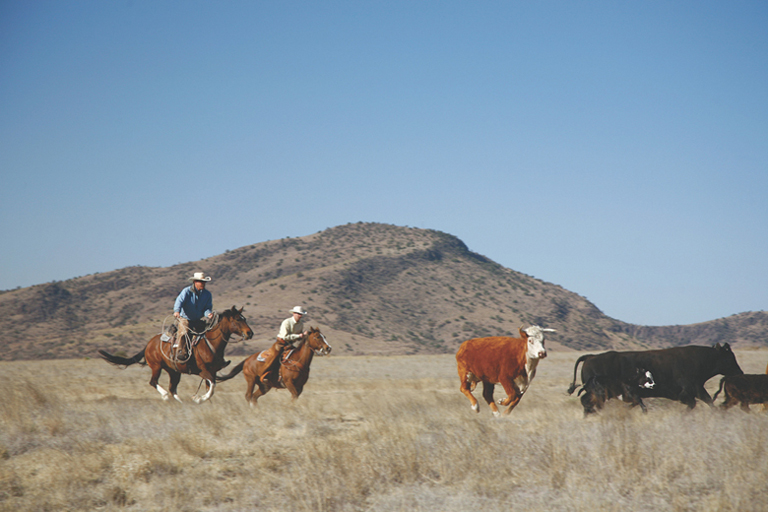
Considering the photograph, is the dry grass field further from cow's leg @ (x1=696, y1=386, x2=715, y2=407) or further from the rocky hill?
→ the rocky hill

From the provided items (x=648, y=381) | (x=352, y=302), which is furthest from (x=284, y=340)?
(x=352, y=302)

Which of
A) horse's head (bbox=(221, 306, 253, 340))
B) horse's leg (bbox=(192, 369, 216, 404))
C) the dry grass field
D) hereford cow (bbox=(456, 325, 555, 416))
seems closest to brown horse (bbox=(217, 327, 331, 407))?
horse's head (bbox=(221, 306, 253, 340))

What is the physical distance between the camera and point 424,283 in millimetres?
96750

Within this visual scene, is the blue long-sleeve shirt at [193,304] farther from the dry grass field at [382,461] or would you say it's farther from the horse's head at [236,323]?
the dry grass field at [382,461]

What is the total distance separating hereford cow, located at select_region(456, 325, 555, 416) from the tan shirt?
3.44m

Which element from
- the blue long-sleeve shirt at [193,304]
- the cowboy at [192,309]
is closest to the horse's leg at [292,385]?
the cowboy at [192,309]

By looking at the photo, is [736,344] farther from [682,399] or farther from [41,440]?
[41,440]

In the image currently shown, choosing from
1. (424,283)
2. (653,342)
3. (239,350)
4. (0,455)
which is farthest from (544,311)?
(0,455)

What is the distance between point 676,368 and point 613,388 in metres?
1.18

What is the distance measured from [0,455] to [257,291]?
261ft

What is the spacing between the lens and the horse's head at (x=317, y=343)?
39.2 feet

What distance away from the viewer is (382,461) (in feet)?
24.3

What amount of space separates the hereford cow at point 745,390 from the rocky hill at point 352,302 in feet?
177

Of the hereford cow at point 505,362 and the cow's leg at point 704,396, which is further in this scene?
the cow's leg at point 704,396
